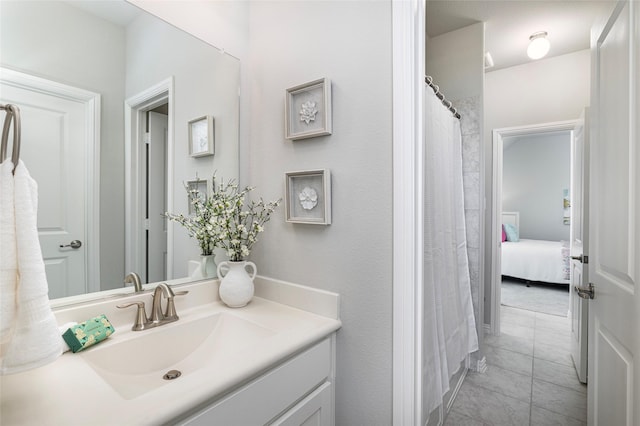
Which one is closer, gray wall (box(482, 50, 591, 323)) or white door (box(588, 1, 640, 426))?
white door (box(588, 1, 640, 426))

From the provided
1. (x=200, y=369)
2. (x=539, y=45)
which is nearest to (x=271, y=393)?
(x=200, y=369)

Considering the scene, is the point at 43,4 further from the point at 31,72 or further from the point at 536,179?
the point at 536,179

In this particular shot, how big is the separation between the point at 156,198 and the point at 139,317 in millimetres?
466

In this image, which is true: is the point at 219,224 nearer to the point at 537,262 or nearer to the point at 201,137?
the point at 201,137

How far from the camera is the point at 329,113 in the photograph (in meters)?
1.16

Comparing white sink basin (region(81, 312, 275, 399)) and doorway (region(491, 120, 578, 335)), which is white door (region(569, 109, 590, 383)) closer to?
doorway (region(491, 120, 578, 335))

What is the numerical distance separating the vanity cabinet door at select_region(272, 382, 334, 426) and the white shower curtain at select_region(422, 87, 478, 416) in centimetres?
44

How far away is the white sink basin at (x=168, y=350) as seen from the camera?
867 mm

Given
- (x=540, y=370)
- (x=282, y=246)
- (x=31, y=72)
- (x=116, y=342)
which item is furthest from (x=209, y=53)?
(x=540, y=370)

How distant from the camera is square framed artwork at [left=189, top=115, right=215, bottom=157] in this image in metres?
1.31

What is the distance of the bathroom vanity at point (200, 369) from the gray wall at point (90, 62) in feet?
0.85

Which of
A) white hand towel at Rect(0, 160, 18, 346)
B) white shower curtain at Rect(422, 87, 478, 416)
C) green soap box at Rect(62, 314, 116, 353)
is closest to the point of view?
white hand towel at Rect(0, 160, 18, 346)

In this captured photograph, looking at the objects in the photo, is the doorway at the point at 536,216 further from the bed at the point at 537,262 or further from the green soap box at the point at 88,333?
the green soap box at the point at 88,333

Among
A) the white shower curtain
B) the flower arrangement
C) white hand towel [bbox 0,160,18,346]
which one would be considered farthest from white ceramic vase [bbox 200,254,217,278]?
the white shower curtain
